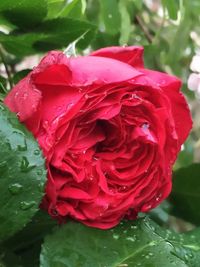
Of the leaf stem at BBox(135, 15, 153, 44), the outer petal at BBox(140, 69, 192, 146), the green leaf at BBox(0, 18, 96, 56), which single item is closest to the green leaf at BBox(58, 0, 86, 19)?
the green leaf at BBox(0, 18, 96, 56)

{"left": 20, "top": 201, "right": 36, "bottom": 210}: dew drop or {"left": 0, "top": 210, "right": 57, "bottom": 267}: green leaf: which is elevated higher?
{"left": 20, "top": 201, "right": 36, "bottom": 210}: dew drop

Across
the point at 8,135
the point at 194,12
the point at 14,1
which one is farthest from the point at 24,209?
the point at 194,12

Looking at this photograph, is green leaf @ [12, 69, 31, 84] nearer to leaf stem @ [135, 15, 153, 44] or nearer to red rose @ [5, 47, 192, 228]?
red rose @ [5, 47, 192, 228]

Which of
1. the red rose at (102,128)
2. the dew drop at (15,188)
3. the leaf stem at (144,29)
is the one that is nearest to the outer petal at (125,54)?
the red rose at (102,128)

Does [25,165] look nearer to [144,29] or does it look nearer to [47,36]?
[47,36]

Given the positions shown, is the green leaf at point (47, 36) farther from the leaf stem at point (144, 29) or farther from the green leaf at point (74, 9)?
the leaf stem at point (144, 29)

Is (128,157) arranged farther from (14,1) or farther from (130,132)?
(14,1)
